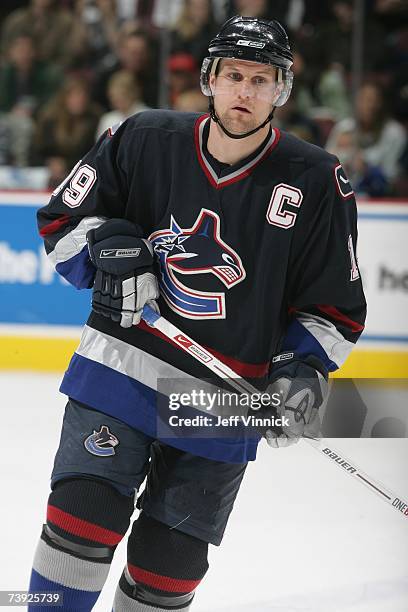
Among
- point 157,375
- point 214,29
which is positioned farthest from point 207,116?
point 214,29

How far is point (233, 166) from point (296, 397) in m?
0.43

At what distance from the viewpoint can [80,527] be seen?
172 centimetres

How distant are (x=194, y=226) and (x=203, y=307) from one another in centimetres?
15

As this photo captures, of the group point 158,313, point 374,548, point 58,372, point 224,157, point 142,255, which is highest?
point 224,157

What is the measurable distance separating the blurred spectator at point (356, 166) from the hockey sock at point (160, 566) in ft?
9.89

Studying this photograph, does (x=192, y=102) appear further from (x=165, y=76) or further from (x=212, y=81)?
(x=212, y=81)

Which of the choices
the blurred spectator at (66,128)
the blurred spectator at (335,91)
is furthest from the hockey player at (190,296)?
the blurred spectator at (335,91)

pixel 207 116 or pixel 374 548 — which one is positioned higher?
pixel 207 116

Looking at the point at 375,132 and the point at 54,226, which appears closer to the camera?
the point at 54,226

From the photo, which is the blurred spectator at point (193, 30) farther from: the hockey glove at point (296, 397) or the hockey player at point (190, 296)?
the hockey glove at point (296, 397)

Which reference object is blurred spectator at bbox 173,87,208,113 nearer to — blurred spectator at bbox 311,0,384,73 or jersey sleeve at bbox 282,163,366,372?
blurred spectator at bbox 311,0,384,73

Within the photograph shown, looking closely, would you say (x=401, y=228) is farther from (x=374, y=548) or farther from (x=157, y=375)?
(x=157, y=375)

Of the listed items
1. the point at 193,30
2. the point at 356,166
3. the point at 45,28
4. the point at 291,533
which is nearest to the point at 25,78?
the point at 45,28

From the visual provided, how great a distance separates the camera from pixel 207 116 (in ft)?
6.19
